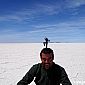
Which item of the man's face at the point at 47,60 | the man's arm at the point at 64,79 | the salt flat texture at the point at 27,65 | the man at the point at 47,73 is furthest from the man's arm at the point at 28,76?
the salt flat texture at the point at 27,65

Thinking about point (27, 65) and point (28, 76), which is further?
point (27, 65)

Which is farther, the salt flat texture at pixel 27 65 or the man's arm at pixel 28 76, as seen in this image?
the salt flat texture at pixel 27 65

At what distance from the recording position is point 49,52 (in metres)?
2.29

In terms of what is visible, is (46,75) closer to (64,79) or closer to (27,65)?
(64,79)

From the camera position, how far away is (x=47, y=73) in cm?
233

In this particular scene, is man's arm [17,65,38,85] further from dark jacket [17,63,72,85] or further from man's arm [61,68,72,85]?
man's arm [61,68,72,85]

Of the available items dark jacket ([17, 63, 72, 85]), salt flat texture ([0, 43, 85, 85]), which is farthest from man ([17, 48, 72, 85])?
salt flat texture ([0, 43, 85, 85])

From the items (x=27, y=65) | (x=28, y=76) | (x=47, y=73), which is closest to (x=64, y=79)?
(x=47, y=73)

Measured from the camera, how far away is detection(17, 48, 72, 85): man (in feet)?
7.52

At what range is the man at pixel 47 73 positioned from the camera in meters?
2.29

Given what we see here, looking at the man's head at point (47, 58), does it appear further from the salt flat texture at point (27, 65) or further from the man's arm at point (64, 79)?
the salt flat texture at point (27, 65)

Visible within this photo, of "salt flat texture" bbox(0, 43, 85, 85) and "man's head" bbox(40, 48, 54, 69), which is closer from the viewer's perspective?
"man's head" bbox(40, 48, 54, 69)

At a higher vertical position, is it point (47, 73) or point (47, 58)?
point (47, 58)

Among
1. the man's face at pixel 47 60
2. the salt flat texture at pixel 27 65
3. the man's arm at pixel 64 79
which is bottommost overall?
the salt flat texture at pixel 27 65
